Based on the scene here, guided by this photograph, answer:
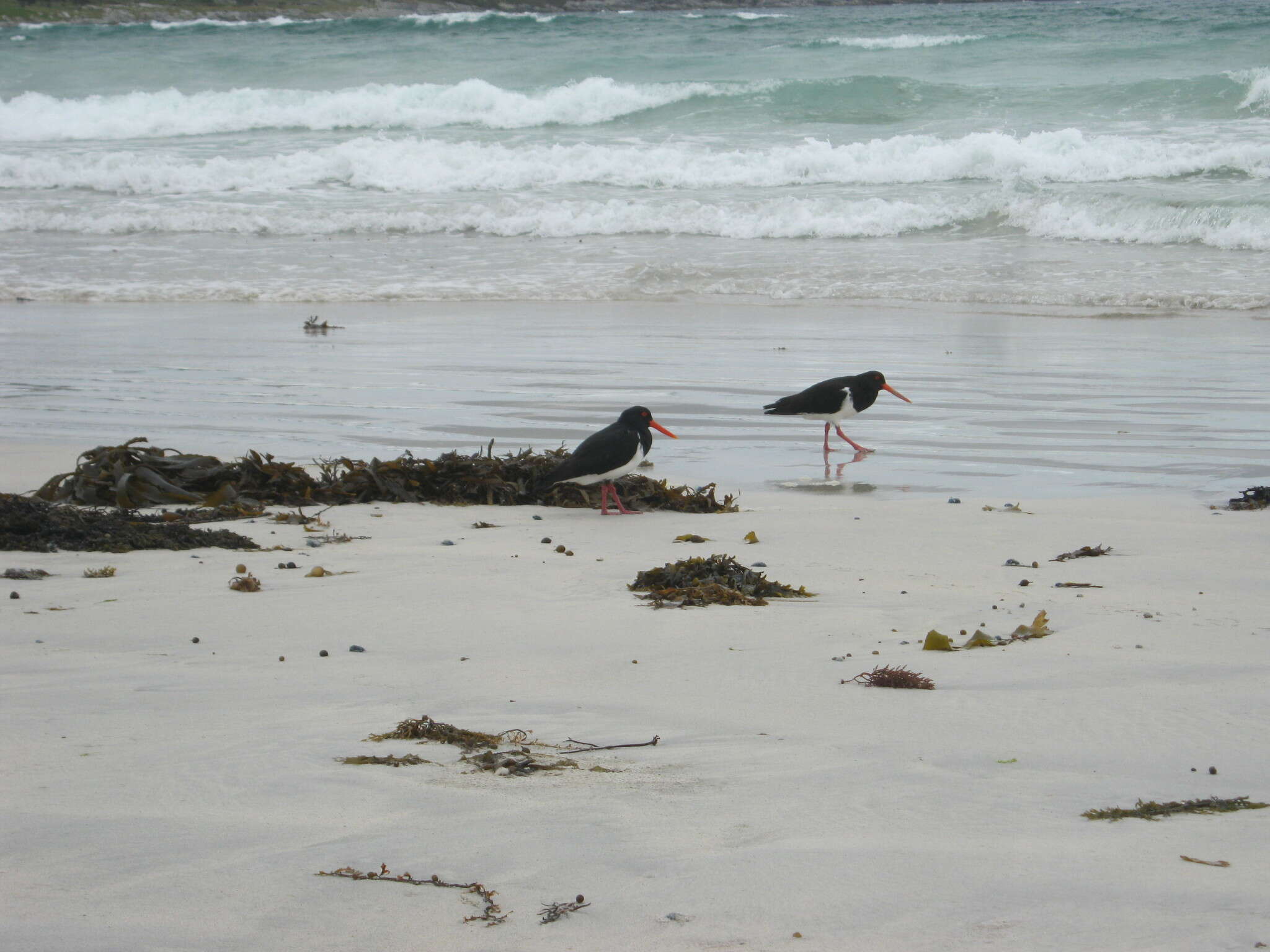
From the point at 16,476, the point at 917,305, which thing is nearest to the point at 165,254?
the point at 917,305

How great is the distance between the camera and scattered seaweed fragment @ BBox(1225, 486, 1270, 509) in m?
5.97

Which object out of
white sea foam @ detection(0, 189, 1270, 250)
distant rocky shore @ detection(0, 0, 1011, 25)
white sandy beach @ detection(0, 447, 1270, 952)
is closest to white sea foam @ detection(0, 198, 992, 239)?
white sea foam @ detection(0, 189, 1270, 250)

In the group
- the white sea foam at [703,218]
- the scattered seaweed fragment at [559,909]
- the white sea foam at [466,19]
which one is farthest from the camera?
the white sea foam at [466,19]

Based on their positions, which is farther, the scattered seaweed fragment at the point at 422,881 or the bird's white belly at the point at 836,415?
the bird's white belly at the point at 836,415

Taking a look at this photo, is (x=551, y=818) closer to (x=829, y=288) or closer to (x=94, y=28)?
(x=829, y=288)

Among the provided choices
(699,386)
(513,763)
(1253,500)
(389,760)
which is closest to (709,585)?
(513,763)

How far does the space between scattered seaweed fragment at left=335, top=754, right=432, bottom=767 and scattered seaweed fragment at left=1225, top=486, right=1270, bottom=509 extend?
4.68 metres

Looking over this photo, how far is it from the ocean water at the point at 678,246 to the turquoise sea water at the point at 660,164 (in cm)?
10

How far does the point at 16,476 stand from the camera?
21.7ft

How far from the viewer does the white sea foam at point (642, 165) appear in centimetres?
2097

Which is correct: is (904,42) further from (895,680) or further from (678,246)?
(895,680)

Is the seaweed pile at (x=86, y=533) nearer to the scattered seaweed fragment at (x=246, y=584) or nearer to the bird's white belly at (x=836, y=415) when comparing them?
the scattered seaweed fragment at (x=246, y=584)

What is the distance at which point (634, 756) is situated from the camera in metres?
2.91

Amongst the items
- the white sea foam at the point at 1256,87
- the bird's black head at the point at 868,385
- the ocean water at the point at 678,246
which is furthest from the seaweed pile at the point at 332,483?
the white sea foam at the point at 1256,87
